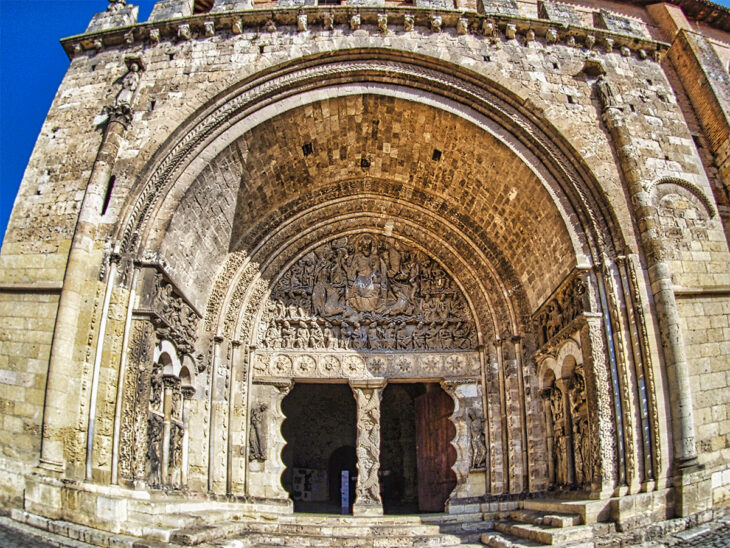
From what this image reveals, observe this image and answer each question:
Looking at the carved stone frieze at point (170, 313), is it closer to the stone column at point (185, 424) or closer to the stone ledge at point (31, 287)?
the stone column at point (185, 424)

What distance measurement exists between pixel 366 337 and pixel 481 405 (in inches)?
82.5

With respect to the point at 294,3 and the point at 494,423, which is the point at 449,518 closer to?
the point at 494,423

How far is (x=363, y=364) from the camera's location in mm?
9023

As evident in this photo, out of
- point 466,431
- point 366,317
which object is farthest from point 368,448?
point 366,317

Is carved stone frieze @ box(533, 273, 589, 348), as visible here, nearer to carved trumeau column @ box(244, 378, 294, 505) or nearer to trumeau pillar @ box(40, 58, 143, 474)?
carved trumeau column @ box(244, 378, 294, 505)

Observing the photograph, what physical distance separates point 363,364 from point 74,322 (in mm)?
4230

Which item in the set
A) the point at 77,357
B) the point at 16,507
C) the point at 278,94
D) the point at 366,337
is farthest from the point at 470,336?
the point at 16,507

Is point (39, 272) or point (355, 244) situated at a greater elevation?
point (355, 244)

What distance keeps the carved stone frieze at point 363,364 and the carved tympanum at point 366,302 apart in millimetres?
171

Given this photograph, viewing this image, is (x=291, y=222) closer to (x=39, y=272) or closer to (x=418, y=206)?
(x=418, y=206)

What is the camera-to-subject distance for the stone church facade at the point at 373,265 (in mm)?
6457

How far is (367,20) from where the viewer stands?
27.9 feet

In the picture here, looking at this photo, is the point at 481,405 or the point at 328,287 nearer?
the point at 481,405

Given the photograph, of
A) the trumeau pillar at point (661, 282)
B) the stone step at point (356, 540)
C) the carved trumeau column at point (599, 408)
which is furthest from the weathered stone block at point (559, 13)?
the stone step at point (356, 540)
